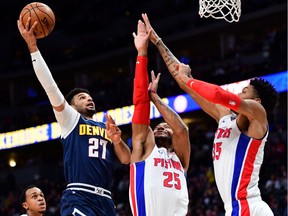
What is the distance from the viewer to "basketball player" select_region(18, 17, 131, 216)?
5.36 meters

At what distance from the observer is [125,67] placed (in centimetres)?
2725

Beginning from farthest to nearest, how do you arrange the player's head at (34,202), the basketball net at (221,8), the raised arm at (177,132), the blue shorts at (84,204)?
1. the player's head at (34,202)
2. the basketball net at (221,8)
3. the raised arm at (177,132)
4. the blue shorts at (84,204)

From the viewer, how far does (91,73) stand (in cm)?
2769

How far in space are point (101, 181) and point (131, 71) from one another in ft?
69.1

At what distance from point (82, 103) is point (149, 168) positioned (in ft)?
2.84

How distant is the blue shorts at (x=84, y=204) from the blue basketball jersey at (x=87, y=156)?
0.34 feet

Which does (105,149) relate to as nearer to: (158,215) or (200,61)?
(158,215)

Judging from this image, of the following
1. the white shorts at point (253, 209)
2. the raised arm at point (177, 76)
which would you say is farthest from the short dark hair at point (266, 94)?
the white shorts at point (253, 209)

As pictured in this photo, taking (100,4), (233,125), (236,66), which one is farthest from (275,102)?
(100,4)

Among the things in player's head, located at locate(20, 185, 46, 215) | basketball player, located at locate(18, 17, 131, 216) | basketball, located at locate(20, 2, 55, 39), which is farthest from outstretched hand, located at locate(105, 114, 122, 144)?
player's head, located at locate(20, 185, 46, 215)

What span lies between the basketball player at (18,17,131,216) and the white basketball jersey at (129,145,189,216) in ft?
0.64

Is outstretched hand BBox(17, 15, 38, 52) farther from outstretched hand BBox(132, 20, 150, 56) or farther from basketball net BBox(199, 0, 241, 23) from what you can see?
basketball net BBox(199, 0, 241, 23)

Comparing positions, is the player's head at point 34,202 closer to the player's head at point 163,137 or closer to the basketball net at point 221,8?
the player's head at point 163,137

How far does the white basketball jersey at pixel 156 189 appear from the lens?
17.7 feet
